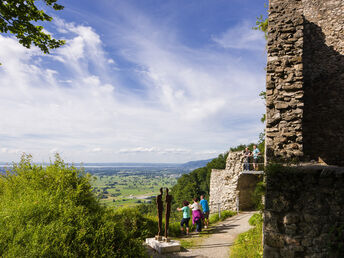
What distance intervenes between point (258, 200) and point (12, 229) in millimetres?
5395

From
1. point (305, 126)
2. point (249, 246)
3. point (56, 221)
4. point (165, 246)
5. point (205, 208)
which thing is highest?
point (305, 126)

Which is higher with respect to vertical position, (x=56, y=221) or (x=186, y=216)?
(x=56, y=221)

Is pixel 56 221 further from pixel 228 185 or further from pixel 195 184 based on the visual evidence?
pixel 195 184

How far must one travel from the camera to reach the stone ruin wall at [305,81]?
5.88 m

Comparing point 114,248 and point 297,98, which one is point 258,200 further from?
point 114,248

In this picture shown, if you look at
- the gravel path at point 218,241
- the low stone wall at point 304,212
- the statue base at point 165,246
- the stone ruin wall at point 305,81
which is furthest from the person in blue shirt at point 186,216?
the low stone wall at point 304,212

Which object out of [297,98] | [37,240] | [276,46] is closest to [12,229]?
[37,240]

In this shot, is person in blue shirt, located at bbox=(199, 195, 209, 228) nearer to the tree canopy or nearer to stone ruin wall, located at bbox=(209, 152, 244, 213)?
stone ruin wall, located at bbox=(209, 152, 244, 213)

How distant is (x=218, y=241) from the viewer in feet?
31.0

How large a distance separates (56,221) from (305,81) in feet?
28.7

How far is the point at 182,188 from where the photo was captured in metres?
46.1

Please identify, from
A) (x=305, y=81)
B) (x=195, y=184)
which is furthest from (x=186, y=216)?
(x=195, y=184)

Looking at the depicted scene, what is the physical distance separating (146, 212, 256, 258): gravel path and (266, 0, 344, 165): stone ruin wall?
14.3 feet

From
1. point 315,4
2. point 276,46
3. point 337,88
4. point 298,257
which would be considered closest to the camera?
point 298,257
